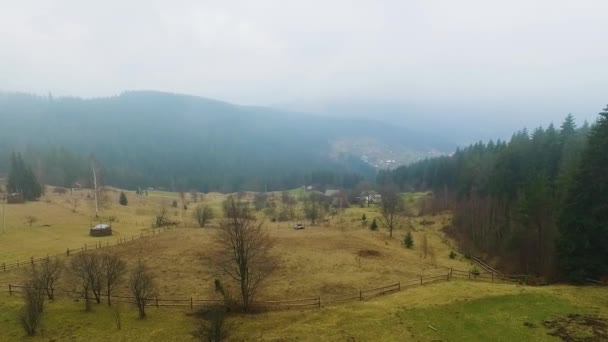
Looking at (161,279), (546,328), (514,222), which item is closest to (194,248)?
(161,279)

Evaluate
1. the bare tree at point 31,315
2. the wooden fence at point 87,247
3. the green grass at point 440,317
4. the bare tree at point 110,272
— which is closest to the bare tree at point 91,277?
the bare tree at point 110,272

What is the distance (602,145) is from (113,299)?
1871 inches

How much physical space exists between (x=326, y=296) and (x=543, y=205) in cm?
2938

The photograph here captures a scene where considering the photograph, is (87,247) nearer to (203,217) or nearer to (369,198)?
(203,217)

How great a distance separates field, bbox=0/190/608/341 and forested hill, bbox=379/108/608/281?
4.98m

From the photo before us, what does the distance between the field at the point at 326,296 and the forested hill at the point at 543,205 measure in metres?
4.98

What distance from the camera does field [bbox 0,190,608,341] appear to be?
27.0 m

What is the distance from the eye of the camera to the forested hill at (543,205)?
34375 mm

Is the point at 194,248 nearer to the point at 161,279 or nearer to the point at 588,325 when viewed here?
the point at 161,279

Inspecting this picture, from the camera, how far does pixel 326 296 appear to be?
36.8 m

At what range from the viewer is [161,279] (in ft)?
137

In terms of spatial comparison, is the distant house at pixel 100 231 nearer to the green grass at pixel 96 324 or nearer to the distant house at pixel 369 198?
the green grass at pixel 96 324

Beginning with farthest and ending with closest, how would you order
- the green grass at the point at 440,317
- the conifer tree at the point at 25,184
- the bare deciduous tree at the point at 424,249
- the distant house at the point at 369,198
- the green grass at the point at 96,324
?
the distant house at the point at 369,198 < the conifer tree at the point at 25,184 < the bare deciduous tree at the point at 424,249 < the green grass at the point at 96,324 < the green grass at the point at 440,317

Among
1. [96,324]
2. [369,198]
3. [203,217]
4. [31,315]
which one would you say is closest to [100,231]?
[203,217]
